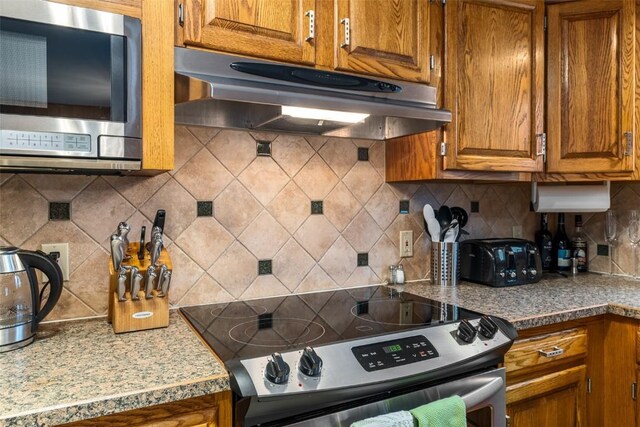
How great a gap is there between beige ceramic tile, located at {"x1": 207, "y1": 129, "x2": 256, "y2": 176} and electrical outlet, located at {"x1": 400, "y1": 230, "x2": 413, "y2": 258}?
2.50 ft

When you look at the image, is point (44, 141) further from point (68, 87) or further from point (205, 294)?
point (205, 294)

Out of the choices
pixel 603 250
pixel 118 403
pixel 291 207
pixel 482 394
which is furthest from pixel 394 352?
pixel 603 250

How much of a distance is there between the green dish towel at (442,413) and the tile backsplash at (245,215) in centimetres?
76

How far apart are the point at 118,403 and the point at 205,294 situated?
731 mm

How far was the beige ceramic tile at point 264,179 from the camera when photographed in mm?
1621

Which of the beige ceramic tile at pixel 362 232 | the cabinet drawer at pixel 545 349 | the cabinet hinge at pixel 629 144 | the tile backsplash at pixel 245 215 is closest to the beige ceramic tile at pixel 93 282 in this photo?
the tile backsplash at pixel 245 215

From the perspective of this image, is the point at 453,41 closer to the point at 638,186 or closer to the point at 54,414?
the point at 638,186

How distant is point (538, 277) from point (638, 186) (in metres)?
0.67

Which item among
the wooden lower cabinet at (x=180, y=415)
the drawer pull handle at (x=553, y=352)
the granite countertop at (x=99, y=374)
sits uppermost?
the granite countertop at (x=99, y=374)

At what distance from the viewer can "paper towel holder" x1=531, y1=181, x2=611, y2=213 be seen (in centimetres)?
203

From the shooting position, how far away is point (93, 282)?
4.52ft

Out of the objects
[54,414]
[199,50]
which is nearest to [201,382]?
[54,414]

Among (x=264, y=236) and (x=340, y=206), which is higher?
(x=340, y=206)

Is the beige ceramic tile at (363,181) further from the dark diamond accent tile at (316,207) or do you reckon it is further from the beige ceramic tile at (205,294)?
the beige ceramic tile at (205,294)
